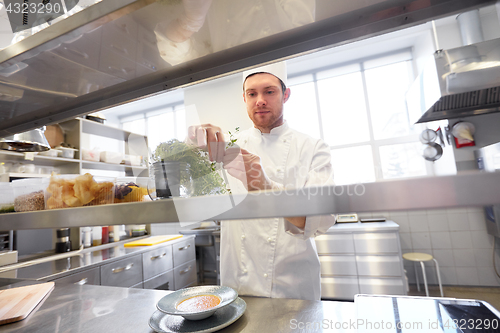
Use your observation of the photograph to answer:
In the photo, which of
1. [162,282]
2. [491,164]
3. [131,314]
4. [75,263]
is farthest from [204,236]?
[491,164]

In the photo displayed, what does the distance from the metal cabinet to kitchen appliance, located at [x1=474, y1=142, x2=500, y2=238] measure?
0.99 metres

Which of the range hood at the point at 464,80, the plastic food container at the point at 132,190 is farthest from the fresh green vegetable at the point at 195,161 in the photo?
the range hood at the point at 464,80

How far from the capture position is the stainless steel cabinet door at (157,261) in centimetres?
257

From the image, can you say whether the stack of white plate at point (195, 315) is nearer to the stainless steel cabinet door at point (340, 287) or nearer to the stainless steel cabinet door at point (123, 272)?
the stainless steel cabinet door at point (123, 272)

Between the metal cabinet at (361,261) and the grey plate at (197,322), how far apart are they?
2.54m

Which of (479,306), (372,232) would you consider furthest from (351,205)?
(372,232)

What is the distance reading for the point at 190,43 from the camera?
1.98 feet

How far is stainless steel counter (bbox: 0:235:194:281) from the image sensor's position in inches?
71.9

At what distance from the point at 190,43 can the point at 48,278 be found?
2.02m

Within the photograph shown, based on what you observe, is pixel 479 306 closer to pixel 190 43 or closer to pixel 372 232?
pixel 190 43

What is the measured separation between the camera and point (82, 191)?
23.6 inches

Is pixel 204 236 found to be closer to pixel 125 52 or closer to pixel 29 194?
pixel 29 194

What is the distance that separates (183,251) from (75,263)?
1.24 meters

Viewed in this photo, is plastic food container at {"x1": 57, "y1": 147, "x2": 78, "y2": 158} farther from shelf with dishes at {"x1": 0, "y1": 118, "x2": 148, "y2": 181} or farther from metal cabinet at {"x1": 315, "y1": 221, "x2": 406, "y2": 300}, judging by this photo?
metal cabinet at {"x1": 315, "y1": 221, "x2": 406, "y2": 300}
